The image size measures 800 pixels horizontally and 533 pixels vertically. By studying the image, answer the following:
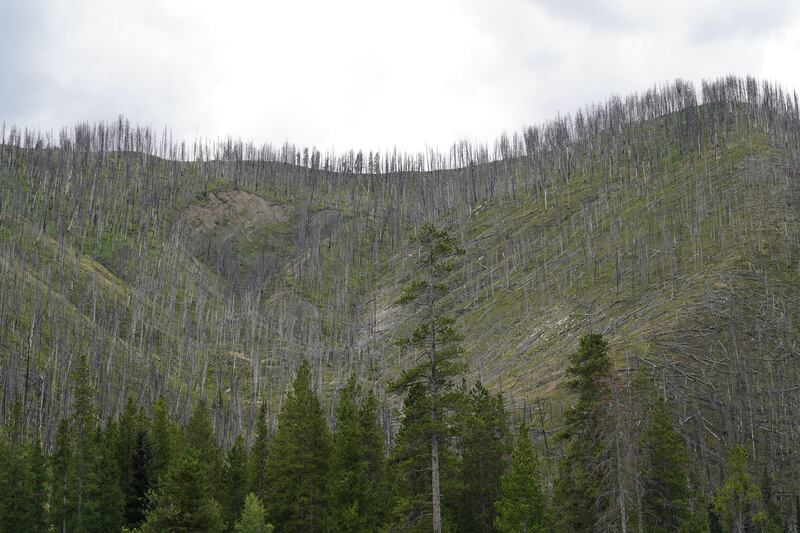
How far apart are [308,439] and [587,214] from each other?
372ft

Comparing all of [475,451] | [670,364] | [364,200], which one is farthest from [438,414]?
[364,200]

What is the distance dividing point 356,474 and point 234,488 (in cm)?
1301

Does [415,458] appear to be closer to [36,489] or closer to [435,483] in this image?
[435,483]

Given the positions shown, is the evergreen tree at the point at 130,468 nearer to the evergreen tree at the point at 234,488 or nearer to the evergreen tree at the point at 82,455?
the evergreen tree at the point at 82,455

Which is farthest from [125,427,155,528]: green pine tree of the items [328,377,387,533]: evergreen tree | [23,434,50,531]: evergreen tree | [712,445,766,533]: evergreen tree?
[712,445,766,533]: evergreen tree

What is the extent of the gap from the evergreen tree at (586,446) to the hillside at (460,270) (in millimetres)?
43500

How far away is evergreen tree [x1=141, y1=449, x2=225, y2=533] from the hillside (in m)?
57.6

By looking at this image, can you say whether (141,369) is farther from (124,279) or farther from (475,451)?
(475,451)

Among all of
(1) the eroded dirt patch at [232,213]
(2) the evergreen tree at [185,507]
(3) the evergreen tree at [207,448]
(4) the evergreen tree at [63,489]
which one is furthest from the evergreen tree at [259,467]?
(1) the eroded dirt patch at [232,213]

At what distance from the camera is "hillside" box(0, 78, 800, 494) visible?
85562 mm

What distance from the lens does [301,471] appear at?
3631cm

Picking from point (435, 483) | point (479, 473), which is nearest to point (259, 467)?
point (479, 473)

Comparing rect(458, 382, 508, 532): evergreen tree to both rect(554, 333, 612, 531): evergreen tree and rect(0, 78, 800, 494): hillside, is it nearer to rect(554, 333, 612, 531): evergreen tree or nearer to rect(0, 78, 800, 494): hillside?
rect(554, 333, 612, 531): evergreen tree

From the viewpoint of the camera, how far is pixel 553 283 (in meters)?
119
